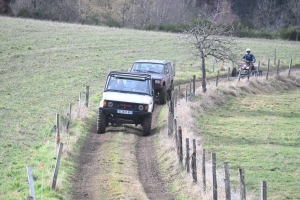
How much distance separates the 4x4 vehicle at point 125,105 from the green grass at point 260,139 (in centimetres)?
228

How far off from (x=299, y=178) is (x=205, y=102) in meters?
10.9

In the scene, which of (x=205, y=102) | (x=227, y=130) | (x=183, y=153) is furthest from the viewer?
(x=205, y=102)

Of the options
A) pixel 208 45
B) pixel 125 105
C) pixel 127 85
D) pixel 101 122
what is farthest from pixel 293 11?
pixel 101 122

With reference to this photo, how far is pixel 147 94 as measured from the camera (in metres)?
20.0

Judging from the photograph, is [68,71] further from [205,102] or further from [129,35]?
[129,35]

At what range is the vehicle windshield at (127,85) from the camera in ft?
66.3

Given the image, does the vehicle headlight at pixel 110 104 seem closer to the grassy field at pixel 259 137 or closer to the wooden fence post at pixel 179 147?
the grassy field at pixel 259 137

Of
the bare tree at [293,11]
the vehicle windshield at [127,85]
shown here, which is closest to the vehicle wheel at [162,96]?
the vehicle windshield at [127,85]

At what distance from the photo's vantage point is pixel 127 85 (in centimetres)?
2031

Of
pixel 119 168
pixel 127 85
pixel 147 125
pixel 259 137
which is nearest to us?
pixel 119 168

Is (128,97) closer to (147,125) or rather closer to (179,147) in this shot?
(147,125)

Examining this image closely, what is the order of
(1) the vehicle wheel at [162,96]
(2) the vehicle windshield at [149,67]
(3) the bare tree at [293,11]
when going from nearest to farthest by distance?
(1) the vehicle wheel at [162,96]
(2) the vehicle windshield at [149,67]
(3) the bare tree at [293,11]

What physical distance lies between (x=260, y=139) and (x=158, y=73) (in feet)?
20.8

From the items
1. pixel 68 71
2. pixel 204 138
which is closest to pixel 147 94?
pixel 204 138
